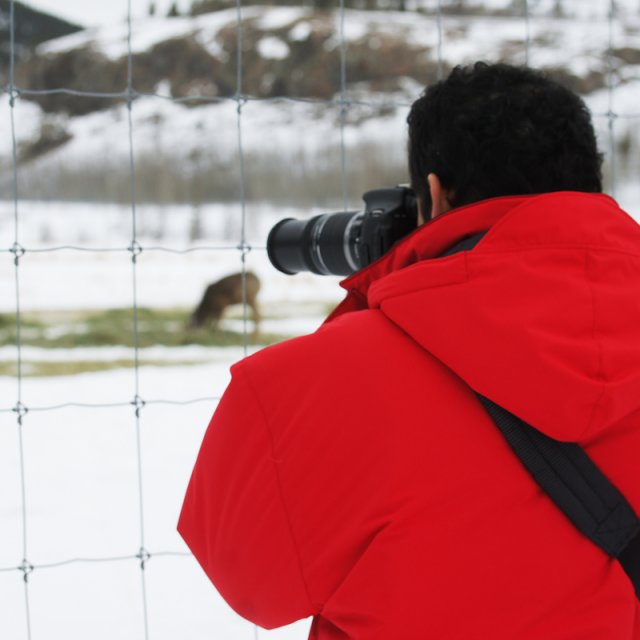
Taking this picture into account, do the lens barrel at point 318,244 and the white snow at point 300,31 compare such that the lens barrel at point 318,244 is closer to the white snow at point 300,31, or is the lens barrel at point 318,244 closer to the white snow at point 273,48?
the white snow at point 273,48

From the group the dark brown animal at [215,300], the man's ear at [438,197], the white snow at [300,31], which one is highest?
the white snow at [300,31]

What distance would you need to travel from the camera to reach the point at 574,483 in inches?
21.8

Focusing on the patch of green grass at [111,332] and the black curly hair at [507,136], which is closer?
the black curly hair at [507,136]

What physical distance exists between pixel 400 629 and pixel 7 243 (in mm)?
7433

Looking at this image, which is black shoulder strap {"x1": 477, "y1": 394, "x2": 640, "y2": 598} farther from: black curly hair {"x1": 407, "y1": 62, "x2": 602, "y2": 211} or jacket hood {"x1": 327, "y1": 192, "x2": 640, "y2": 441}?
black curly hair {"x1": 407, "y1": 62, "x2": 602, "y2": 211}

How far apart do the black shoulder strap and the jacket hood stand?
0.02 metres

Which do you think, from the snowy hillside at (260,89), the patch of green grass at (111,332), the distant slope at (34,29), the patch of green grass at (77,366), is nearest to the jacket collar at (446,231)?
the patch of green grass at (77,366)

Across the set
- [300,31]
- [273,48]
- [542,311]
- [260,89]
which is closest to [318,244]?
[542,311]

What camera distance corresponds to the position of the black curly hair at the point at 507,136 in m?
0.58

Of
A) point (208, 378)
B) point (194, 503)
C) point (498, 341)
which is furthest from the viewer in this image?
point (208, 378)

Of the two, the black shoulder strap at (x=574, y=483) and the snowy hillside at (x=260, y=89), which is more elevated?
the snowy hillside at (x=260, y=89)

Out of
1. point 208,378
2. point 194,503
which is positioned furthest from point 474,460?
point 208,378

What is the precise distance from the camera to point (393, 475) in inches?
21.7

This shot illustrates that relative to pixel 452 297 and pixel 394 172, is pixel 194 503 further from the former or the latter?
pixel 394 172
